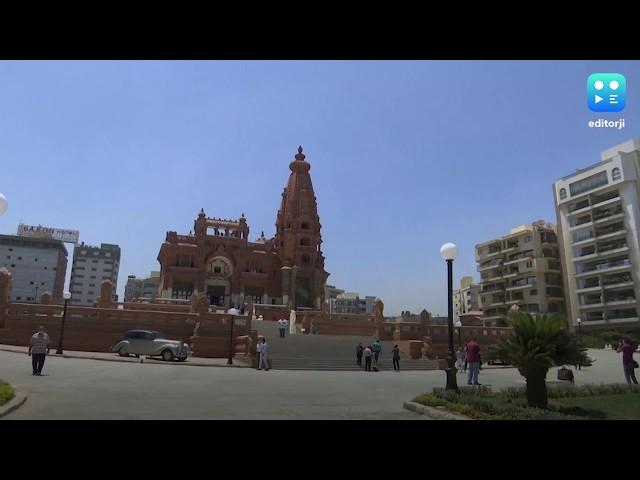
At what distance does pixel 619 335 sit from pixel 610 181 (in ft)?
52.0

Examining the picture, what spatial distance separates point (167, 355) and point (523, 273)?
5124 centimetres

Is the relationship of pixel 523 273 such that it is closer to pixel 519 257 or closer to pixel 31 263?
pixel 519 257

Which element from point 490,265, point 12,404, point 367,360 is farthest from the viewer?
point 490,265

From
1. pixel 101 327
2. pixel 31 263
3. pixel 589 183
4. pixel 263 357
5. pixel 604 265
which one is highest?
pixel 589 183

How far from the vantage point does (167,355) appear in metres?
21.4

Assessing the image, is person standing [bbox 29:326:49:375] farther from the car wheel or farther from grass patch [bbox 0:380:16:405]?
the car wheel

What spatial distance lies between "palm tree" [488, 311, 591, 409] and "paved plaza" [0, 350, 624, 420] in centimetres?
219

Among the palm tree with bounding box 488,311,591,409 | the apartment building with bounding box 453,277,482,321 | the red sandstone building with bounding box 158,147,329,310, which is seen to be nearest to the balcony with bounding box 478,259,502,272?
the apartment building with bounding box 453,277,482,321

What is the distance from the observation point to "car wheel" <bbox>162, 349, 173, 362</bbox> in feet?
70.2

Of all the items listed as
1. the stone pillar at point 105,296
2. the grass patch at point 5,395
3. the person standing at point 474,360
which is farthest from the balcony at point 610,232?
the grass patch at point 5,395

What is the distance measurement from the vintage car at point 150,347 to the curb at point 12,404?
12355 mm

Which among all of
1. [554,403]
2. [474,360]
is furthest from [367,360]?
[554,403]
